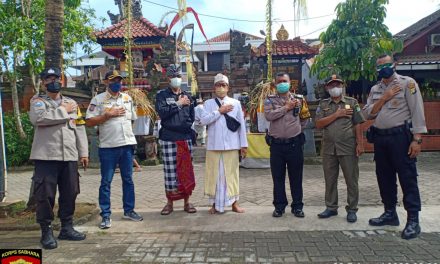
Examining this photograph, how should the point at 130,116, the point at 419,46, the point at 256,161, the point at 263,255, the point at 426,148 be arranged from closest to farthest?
the point at 263,255
the point at 130,116
the point at 256,161
the point at 426,148
the point at 419,46

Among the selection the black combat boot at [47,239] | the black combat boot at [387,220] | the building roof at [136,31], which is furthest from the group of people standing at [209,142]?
the building roof at [136,31]

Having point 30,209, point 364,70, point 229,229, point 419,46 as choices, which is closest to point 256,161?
point 364,70

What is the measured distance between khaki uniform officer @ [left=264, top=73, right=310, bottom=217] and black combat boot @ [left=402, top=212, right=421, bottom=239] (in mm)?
1227

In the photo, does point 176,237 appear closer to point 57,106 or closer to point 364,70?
point 57,106

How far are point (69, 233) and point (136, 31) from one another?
1393 cm

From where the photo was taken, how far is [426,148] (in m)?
11.6

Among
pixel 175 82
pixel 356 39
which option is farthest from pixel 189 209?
pixel 356 39

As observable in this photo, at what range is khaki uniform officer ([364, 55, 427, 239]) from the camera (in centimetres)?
413

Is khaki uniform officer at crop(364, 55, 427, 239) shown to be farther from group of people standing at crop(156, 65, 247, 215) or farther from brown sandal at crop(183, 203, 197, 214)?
brown sandal at crop(183, 203, 197, 214)

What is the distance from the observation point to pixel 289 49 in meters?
15.8

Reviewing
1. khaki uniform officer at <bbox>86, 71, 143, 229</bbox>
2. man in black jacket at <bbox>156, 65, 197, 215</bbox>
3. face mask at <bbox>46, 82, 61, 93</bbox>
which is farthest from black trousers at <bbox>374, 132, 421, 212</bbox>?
face mask at <bbox>46, 82, 61, 93</bbox>

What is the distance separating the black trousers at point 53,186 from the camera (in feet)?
13.3

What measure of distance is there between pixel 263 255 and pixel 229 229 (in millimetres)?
884

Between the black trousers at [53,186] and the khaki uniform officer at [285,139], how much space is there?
247cm
